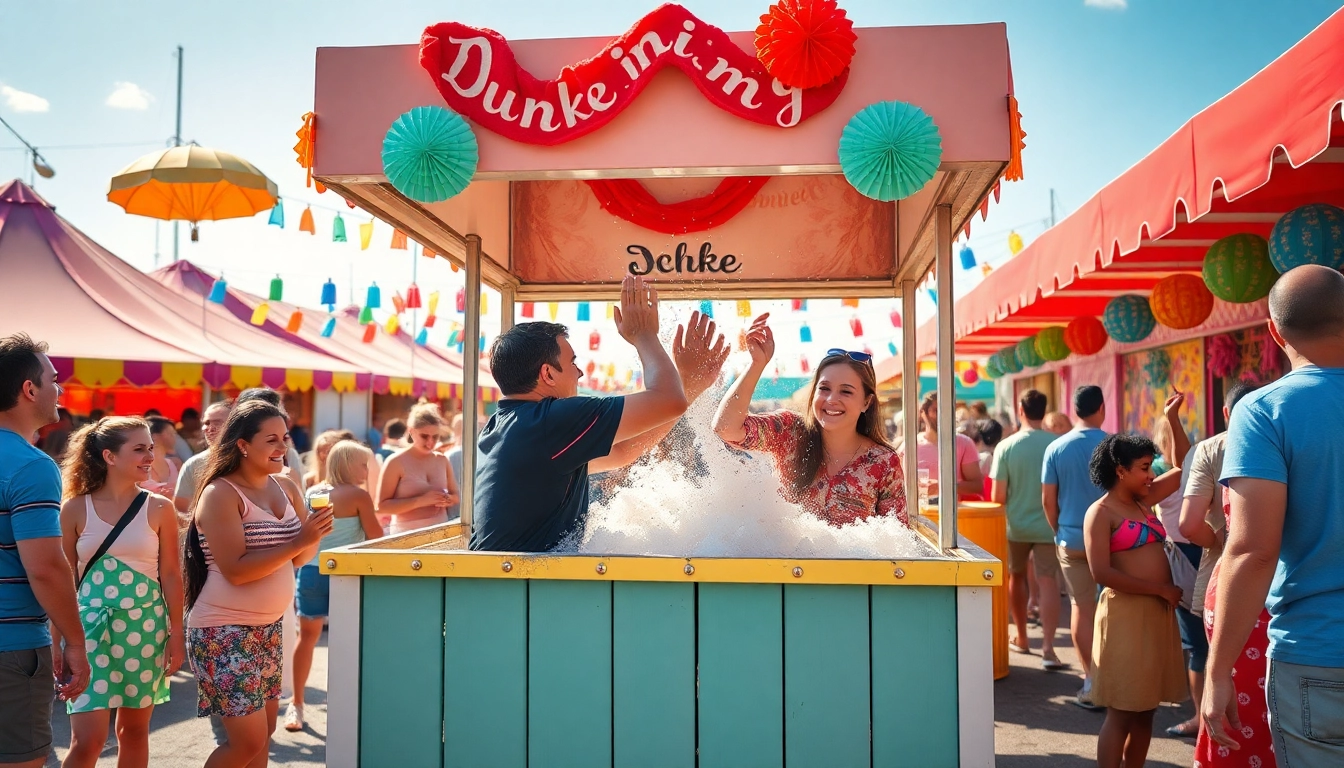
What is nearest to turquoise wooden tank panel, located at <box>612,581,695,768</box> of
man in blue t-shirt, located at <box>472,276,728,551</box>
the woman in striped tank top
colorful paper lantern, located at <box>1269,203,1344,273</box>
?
man in blue t-shirt, located at <box>472,276,728,551</box>

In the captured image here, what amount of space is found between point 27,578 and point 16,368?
0.64m

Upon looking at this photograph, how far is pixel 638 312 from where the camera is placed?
2.74m

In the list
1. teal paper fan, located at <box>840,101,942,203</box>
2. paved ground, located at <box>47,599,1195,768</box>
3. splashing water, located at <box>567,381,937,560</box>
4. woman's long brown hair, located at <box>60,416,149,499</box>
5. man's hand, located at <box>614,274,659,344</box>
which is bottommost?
paved ground, located at <box>47,599,1195,768</box>

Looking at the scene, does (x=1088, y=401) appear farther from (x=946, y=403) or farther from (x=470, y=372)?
(x=470, y=372)

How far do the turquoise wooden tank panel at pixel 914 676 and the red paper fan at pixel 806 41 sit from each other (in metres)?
1.38

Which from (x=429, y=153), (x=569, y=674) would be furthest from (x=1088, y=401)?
(x=429, y=153)

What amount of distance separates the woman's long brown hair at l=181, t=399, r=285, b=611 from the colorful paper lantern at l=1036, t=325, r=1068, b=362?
9527 millimetres

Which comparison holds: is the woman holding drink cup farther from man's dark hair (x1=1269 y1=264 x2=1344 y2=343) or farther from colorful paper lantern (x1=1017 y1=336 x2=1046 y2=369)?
colorful paper lantern (x1=1017 y1=336 x2=1046 y2=369)

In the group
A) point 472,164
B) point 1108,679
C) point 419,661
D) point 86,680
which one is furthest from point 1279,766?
point 86,680

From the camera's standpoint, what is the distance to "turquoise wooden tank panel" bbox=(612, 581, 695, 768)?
2.42 m

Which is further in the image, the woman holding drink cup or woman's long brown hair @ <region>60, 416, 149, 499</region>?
the woman holding drink cup

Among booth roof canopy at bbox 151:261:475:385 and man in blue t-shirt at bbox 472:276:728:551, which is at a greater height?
booth roof canopy at bbox 151:261:475:385

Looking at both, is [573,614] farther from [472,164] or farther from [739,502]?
[472,164]

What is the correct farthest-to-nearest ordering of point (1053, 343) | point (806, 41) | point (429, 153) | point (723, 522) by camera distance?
point (1053, 343)
point (723, 522)
point (429, 153)
point (806, 41)
